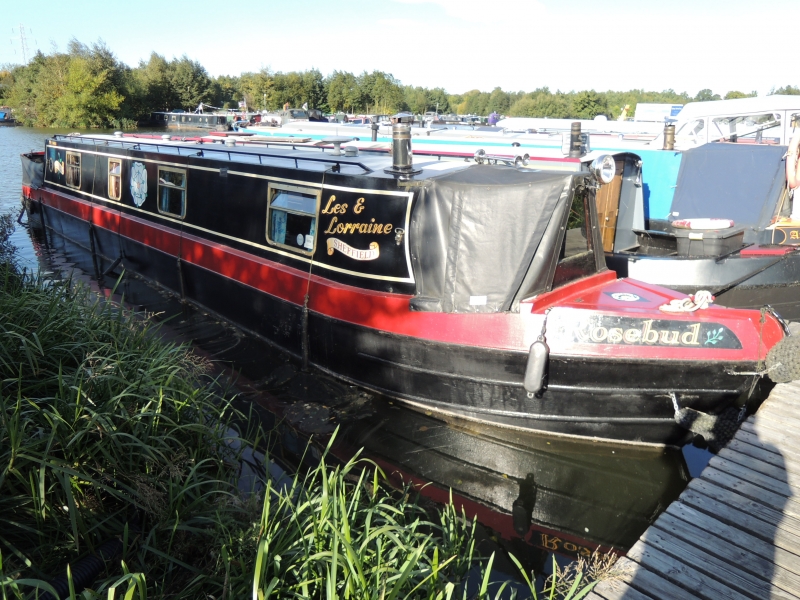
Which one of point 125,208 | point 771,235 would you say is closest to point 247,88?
point 125,208

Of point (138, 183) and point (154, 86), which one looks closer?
point (138, 183)

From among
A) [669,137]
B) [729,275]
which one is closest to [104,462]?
[729,275]

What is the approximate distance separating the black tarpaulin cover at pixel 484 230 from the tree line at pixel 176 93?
48.2m

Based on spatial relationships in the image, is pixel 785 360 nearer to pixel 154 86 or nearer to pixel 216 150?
pixel 216 150

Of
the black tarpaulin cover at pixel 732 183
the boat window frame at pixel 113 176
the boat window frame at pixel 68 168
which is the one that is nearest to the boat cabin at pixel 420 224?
the boat window frame at pixel 113 176

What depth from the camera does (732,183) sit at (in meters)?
9.09

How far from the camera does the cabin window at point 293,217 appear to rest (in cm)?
643

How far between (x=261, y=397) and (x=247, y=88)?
198 ft

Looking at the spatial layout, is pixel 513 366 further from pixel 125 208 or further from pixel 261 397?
pixel 125 208

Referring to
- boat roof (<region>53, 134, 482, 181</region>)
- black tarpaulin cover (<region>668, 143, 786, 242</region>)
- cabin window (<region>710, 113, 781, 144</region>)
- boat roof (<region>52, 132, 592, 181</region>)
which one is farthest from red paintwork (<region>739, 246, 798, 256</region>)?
boat roof (<region>53, 134, 482, 181</region>)

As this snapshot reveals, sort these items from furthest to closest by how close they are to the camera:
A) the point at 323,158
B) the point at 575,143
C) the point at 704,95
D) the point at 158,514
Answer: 1. the point at 704,95
2. the point at 575,143
3. the point at 323,158
4. the point at 158,514

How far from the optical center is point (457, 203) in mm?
5141

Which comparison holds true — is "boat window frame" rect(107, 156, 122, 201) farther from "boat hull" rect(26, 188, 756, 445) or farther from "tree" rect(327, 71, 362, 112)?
"tree" rect(327, 71, 362, 112)

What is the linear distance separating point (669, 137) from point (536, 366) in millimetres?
6852
